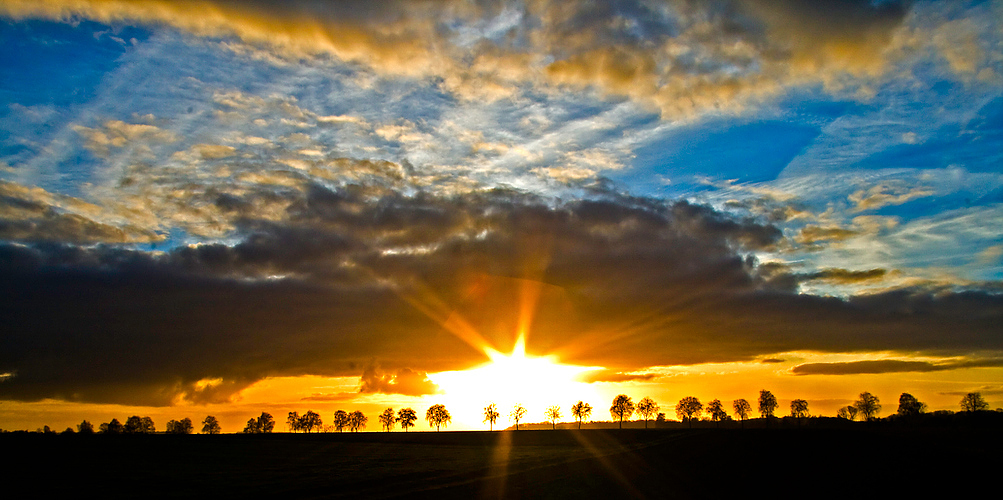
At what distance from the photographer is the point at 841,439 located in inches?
4225

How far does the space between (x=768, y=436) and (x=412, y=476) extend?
84.2m

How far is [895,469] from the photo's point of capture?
2963 inches

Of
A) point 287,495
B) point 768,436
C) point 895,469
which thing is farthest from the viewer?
point 768,436

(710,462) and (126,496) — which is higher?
(126,496)

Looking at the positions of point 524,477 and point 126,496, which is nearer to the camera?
point 126,496

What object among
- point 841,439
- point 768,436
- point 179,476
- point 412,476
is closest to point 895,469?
point 841,439

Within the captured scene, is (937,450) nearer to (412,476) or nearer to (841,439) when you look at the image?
(841,439)

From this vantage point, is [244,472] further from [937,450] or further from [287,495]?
[937,450]

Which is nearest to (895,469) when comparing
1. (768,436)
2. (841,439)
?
(841,439)

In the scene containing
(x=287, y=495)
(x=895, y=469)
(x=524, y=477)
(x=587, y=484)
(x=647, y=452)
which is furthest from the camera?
(x=647, y=452)

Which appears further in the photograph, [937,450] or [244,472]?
[937,450]

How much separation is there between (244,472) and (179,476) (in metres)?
8.28

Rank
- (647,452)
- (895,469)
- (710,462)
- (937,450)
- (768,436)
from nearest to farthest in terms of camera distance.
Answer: (895,469) → (710,462) → (937,450) → (647,452) → (768,436)

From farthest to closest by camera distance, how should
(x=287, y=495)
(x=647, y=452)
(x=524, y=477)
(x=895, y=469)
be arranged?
(x=647, y=452) → (x=895, y=469) → (x=524, y=477) → (x=287, y=495)
